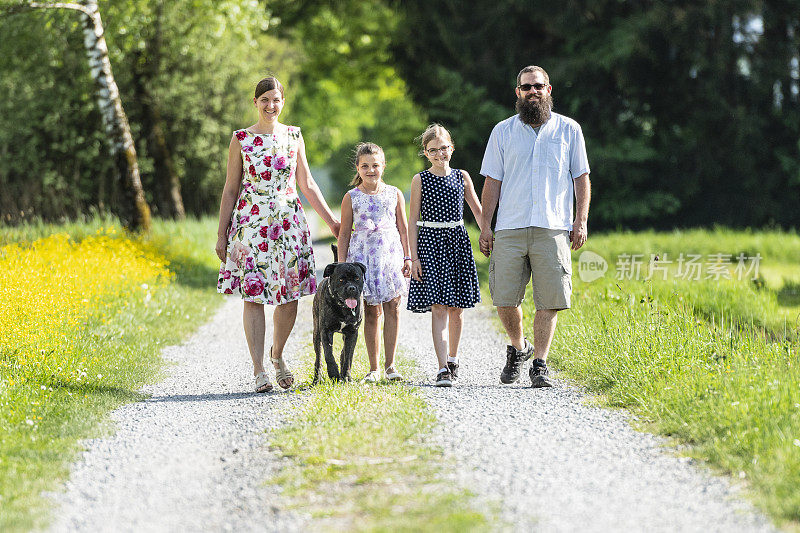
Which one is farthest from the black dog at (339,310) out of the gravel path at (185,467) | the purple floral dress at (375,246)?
the gravel path at (185,467)

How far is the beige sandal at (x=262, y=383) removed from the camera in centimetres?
677

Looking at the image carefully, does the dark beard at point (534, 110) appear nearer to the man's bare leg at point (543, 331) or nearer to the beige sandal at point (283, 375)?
the man's bare leg at point (543, 331)

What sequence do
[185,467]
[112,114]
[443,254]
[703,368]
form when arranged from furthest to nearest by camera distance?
1. [112,114]
2. [443,254]
3. [703,368]
4. [185,467]

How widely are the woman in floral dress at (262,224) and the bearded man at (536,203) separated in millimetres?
1274

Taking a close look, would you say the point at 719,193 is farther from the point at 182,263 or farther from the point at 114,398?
the point at 114,398

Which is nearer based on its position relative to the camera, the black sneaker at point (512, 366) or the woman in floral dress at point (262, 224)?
the woman in floral dress at point (262, 224)

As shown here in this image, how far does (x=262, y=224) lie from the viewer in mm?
6766

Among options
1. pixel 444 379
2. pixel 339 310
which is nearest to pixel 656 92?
pixel 444 379

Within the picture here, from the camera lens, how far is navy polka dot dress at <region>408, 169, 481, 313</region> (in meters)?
7.03

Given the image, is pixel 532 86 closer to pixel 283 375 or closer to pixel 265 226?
A: pixel 265 226

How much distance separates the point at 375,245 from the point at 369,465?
8.52 feet

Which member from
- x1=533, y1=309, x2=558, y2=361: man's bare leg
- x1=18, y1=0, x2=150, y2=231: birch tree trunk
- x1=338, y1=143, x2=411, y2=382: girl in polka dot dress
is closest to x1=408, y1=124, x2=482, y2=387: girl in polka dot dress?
x1=338, y1=143, x2=411, y2=382: girl in polka dot dress

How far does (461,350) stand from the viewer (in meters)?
8.77

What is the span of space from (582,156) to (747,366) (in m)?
1.91
